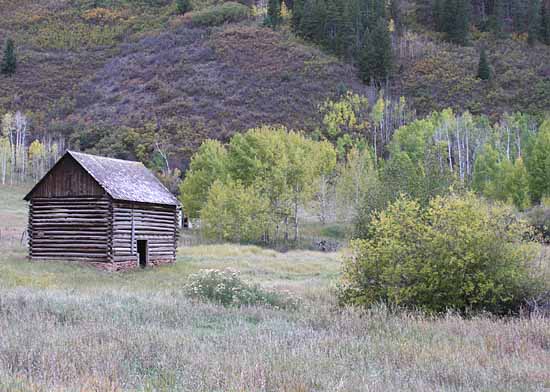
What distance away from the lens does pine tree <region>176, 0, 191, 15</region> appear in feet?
411

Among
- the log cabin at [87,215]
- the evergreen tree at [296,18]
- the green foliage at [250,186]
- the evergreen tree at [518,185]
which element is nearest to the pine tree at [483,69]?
the evergreen tree at [296,18]

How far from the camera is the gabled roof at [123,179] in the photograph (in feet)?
82.1

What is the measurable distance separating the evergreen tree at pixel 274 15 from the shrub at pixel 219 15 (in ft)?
27.4

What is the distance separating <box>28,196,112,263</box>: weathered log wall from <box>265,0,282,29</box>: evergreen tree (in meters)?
88.4

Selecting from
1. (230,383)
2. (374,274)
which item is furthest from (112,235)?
(230,383)

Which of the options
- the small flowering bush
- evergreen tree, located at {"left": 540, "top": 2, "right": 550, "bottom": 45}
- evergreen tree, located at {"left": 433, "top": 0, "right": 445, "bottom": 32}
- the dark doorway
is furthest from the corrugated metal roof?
evergreen tree, located at {"left": 540, "top": 2, "right": 550, "bottom": 45}

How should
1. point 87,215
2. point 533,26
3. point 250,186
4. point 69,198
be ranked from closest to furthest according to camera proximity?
point 87,215 → point 69,198 → point 250,186 → point 533,26

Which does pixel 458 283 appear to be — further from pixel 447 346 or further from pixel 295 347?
pixel 295 347

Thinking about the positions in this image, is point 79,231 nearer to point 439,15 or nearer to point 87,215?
point 87,215

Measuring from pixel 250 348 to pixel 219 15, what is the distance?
115968mm

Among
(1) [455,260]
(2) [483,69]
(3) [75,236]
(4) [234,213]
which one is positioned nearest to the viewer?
(1) [455,260]

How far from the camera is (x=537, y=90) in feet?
264

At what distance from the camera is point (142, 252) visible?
28484 mm

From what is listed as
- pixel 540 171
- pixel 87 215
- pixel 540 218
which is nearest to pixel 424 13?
pixel 540 171
